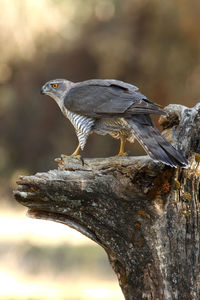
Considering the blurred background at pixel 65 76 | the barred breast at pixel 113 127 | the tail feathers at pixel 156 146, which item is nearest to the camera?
the tail feathers at pixel 156 146

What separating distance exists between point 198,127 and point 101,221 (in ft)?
3.34

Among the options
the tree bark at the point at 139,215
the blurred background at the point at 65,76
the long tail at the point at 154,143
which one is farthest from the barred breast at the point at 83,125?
the blurred background at the point at 65,76

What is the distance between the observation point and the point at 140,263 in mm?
3197

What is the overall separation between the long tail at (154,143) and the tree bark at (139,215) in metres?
0.09

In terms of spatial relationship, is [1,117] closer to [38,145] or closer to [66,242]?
[38,145]

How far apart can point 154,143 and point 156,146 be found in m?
0.06

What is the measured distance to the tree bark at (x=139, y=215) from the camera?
3158 mm

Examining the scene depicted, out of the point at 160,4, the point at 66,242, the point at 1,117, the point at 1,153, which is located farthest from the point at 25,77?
the point at 66,242

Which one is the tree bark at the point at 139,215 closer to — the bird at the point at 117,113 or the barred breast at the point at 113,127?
the bird at the point at 117,113

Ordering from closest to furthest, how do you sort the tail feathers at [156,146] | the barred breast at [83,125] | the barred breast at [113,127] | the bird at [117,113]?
1. the tail feathers at [156,146]
2. the bird at [117,113]
3. the barred breast at [113,127]
4. the barred breast at [83,125]

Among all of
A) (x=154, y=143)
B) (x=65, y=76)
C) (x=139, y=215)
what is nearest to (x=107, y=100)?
(x=154, y=143)

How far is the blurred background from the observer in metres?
7.95

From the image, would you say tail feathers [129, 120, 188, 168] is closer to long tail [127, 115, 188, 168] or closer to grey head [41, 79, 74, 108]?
long tail [127, 115, 188, 168]

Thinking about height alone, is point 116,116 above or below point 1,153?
below
